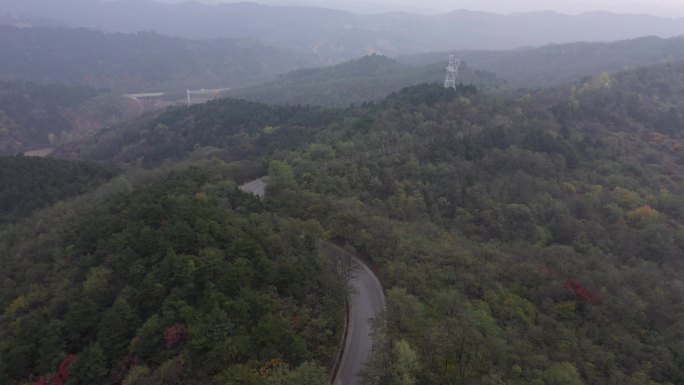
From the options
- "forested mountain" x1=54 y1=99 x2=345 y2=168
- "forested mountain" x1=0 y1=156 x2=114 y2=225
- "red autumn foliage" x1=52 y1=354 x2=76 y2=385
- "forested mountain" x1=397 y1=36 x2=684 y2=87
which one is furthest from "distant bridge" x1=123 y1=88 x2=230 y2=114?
"red autumn foliage" x1=52 y1=354 x2=76 y2=385

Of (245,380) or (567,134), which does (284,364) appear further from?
(567,134)

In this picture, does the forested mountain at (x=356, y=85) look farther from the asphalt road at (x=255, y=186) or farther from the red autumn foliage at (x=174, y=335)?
the red autumn foliage at (x=174, y=335)

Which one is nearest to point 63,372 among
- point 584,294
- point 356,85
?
point 584,294

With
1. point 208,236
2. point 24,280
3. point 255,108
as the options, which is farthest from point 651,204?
point 255,108

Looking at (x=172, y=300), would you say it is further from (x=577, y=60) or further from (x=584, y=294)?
(x=577, y=60)

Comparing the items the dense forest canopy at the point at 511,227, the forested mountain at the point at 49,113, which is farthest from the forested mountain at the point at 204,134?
the forested mountain at the point at 49,113

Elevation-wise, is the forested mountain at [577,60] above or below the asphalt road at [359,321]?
above
